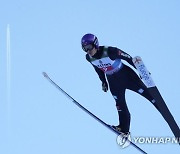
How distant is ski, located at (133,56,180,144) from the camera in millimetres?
8766

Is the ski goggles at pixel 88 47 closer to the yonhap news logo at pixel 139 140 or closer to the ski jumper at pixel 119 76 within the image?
the ski jumper at pixel 119 76

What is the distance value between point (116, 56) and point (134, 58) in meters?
0.67

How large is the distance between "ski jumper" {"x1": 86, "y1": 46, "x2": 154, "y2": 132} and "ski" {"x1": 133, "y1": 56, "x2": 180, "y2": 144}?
538 millimetres

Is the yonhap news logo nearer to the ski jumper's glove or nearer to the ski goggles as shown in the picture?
the ski jumper's glove

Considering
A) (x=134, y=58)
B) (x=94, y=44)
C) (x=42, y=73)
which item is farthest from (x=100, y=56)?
(x=42, y=73)

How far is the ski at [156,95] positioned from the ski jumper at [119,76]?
538 millimetres

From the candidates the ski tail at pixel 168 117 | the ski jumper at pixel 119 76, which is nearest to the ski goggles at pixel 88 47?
the ski jumper at pixel 119 76

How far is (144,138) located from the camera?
10359 mm

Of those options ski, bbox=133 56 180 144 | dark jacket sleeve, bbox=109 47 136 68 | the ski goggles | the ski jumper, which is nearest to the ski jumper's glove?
the ski jumper

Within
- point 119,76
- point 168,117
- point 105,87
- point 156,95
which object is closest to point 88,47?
point 119,76

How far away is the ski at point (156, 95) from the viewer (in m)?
8.77

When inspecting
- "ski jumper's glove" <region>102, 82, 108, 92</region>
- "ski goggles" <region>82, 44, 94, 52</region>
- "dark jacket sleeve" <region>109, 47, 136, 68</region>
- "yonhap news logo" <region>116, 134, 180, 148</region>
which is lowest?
"yonhap news logo" <region>116, 134, 180, 148</region>

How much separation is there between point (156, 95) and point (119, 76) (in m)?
1.22

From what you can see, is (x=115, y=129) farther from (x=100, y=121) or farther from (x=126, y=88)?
(x=126, y=88)
